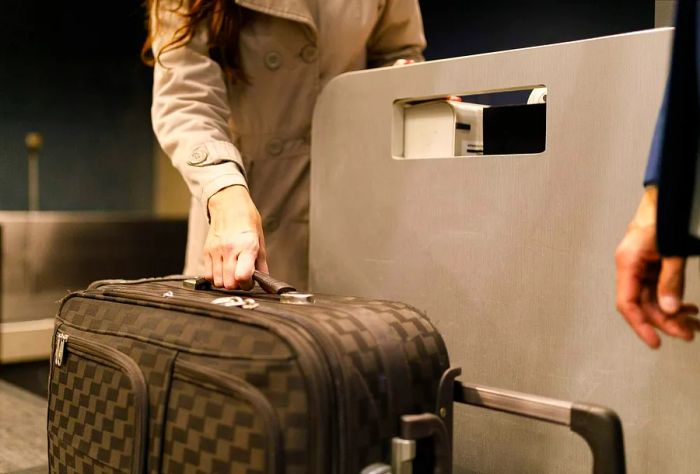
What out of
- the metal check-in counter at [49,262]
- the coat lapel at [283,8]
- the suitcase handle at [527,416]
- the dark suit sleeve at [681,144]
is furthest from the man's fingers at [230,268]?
the metal check-in counter at [49,262]

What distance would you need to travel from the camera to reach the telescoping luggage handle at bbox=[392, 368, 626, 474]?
655 mm

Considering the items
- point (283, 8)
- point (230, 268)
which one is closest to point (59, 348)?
point (230, 268)

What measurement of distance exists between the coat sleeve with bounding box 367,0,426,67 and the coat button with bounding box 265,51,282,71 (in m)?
0.21

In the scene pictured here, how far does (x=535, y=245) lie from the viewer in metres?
0.85

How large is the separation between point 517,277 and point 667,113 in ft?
1.21

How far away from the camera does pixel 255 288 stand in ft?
3.04

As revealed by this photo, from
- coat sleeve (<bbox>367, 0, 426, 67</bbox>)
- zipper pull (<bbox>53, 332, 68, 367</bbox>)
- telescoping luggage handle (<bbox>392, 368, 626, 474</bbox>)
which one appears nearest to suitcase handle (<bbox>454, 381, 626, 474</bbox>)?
telescoping luggage handle (<bbox>392, 368, 626, 474</bbox>)

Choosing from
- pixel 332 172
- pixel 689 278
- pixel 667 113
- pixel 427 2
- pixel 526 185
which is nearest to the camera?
pixel 667 113

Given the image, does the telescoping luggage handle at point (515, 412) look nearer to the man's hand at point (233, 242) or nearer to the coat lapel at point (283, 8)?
the man's hand at point (233, 242)

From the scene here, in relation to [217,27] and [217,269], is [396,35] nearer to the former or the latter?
[217,27]

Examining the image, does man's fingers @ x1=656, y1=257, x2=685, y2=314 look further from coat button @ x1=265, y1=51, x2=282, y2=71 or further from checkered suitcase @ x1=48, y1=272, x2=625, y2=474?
coat button @ x1=265, y1=51, x2=282, y2=71

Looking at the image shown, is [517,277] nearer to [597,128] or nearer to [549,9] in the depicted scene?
[597,128]

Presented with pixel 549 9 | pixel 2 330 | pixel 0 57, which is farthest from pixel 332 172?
pixel 0 57

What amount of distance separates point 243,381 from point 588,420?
290mm
